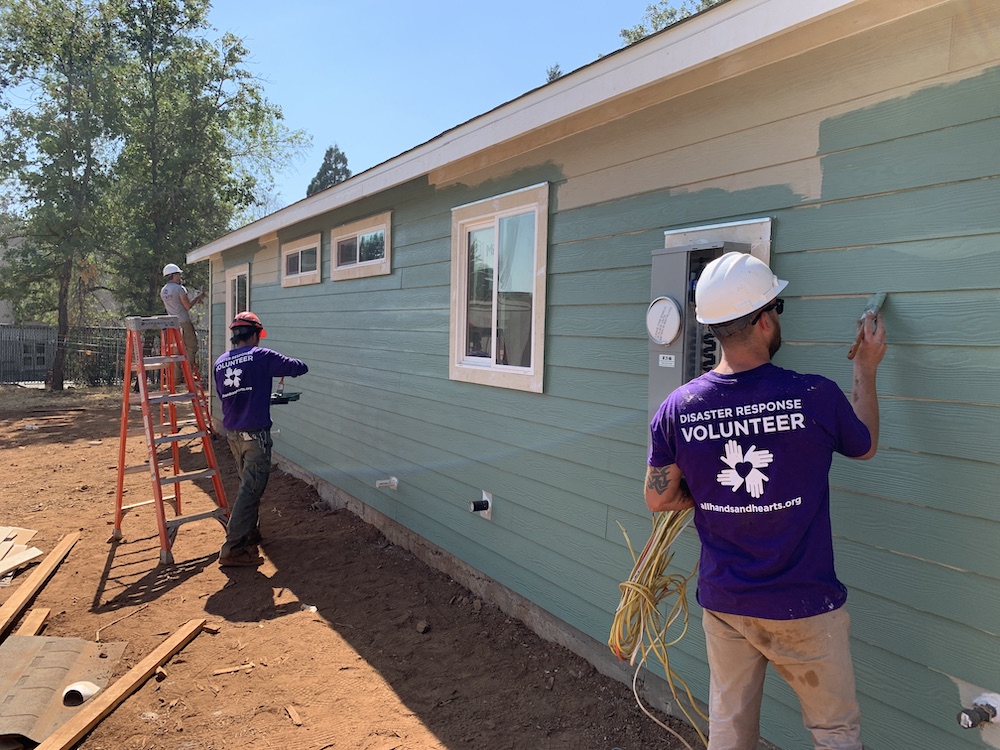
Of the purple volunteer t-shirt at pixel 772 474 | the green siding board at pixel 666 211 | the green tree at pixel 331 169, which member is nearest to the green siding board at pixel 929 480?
the purple volunteer t-shirt at pixel 772 474

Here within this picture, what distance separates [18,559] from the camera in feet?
17.5

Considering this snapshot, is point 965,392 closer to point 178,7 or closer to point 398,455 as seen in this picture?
point 398,455

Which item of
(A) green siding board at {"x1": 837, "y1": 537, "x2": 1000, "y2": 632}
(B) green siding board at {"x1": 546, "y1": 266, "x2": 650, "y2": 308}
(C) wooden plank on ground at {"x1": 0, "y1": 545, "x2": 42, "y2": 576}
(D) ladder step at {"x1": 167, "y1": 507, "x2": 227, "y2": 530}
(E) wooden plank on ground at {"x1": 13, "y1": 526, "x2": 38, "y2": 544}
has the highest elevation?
(B) green siding board at {"x1": 546, "y1": 266, "x2": 650, "y2": 308}

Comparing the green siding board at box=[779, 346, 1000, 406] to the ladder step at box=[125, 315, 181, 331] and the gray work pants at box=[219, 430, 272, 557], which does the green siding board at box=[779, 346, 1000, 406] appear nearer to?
the gray work pants at box=[219, 430, 272, 557]

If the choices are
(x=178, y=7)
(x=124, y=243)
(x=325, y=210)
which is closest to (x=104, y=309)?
(x=124, y=243)

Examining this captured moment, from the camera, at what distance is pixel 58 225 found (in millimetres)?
17297

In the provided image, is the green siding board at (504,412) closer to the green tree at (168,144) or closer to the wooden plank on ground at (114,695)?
the wooden plank on ground at (114,695)

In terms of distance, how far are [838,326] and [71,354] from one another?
70.7 ft

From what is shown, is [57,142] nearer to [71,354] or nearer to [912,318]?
[71,354]

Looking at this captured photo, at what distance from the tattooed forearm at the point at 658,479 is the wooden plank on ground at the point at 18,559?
5.41 metres

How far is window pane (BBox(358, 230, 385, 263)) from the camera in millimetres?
6129

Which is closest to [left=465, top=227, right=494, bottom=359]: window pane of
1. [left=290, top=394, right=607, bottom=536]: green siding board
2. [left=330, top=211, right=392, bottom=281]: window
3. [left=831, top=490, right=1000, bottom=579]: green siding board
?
[left=290, top=394, right=607, bottom=536]: green siding board

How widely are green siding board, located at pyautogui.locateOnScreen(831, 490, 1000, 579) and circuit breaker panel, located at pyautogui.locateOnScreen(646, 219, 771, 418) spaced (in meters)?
0.74

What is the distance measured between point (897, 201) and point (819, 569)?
130 centimetres
